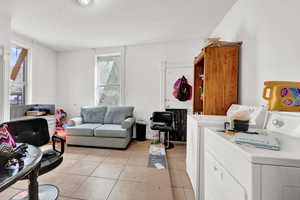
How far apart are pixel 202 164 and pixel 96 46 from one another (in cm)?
387

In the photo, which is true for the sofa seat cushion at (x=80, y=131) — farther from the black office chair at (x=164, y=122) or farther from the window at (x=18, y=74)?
the window at (x=18, y=74)

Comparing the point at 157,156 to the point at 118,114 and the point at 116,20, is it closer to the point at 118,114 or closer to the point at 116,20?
the point at 118,114

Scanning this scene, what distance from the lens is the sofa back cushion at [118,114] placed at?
11.0ft

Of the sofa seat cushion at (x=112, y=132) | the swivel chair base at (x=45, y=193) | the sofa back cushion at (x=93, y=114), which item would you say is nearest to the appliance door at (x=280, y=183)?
the swivel chair base at (x=45, y=193)

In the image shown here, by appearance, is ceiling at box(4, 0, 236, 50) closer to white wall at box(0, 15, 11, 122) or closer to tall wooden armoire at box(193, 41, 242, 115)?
white wall at box(0, 15, 11, 122)


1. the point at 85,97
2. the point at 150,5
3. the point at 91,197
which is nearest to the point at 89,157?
the point at 91,197

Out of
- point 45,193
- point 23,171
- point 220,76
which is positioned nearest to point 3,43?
point 45,193

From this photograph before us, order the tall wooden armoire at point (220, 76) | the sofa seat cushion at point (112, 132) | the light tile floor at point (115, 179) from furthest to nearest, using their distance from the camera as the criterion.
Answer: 1. the sofa seat cushion at point (112, 132)
2. the tall wooden armoire at point (220, 76)
3. the light tile floor at point (115, 179)

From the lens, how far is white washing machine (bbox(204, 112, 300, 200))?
1.69ft

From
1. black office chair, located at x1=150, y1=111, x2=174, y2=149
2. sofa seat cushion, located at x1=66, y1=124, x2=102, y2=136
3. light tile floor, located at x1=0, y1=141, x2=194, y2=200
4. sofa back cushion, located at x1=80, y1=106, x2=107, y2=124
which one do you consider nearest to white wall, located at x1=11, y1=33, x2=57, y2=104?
sofa back cushion, located at x1=80, y1=106, x2=107, y2=124

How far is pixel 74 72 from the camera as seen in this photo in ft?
13.1

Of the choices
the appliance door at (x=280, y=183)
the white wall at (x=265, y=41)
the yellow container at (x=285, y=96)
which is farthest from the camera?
the white wall at (x=265, y=41)

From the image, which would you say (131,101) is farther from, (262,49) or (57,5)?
(262,49)

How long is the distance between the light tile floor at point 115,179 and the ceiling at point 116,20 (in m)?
2.62
